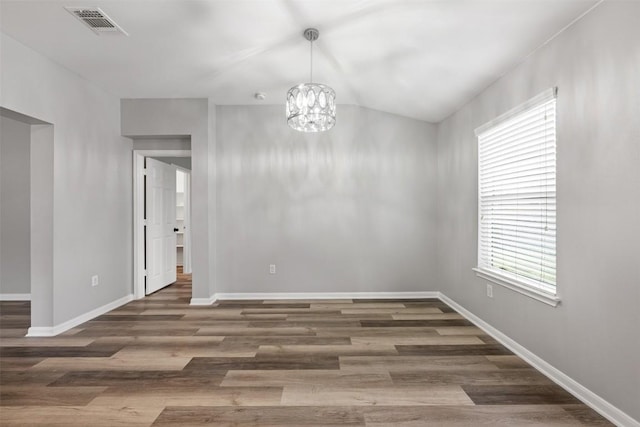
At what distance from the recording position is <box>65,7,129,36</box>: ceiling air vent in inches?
105

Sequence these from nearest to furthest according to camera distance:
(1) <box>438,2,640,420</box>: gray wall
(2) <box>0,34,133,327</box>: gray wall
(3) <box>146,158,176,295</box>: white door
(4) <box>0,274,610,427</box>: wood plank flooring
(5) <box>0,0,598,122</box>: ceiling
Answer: (1) <box>438,2,640,420</box>: gray wall
(4) <box>0,274,610,427</box>: wood plank flooring
(5) <box>0,0,598,122</box>: ceiling
(2) <box>0,34,133,327</box>: gray wall
(3) <box>146,158,176,295</box>: white door

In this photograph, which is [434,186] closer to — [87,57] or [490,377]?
[490,377]

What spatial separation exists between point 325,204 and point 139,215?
8.84ft

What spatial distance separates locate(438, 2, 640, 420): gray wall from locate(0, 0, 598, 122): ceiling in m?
0.26

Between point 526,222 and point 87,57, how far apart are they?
4435mm

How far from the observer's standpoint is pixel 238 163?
4.93 metres

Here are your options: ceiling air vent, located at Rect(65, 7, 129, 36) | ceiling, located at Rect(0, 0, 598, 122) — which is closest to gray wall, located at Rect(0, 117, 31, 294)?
ceiling, located at Rect(0, 0, 598, 122)

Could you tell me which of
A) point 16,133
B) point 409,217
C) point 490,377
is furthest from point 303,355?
point 16,133

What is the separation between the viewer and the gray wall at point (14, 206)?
196 inches

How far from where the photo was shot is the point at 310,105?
9.37 feet

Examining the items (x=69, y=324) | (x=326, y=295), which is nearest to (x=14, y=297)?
(x=69, y=324)

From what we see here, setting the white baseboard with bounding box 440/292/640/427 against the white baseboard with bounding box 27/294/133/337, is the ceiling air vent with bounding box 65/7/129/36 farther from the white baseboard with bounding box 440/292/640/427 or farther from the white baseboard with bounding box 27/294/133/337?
the white baseboard with bounding box 440/292/640/427

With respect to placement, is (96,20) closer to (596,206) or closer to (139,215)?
(139,215)

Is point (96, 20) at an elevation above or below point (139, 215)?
above
